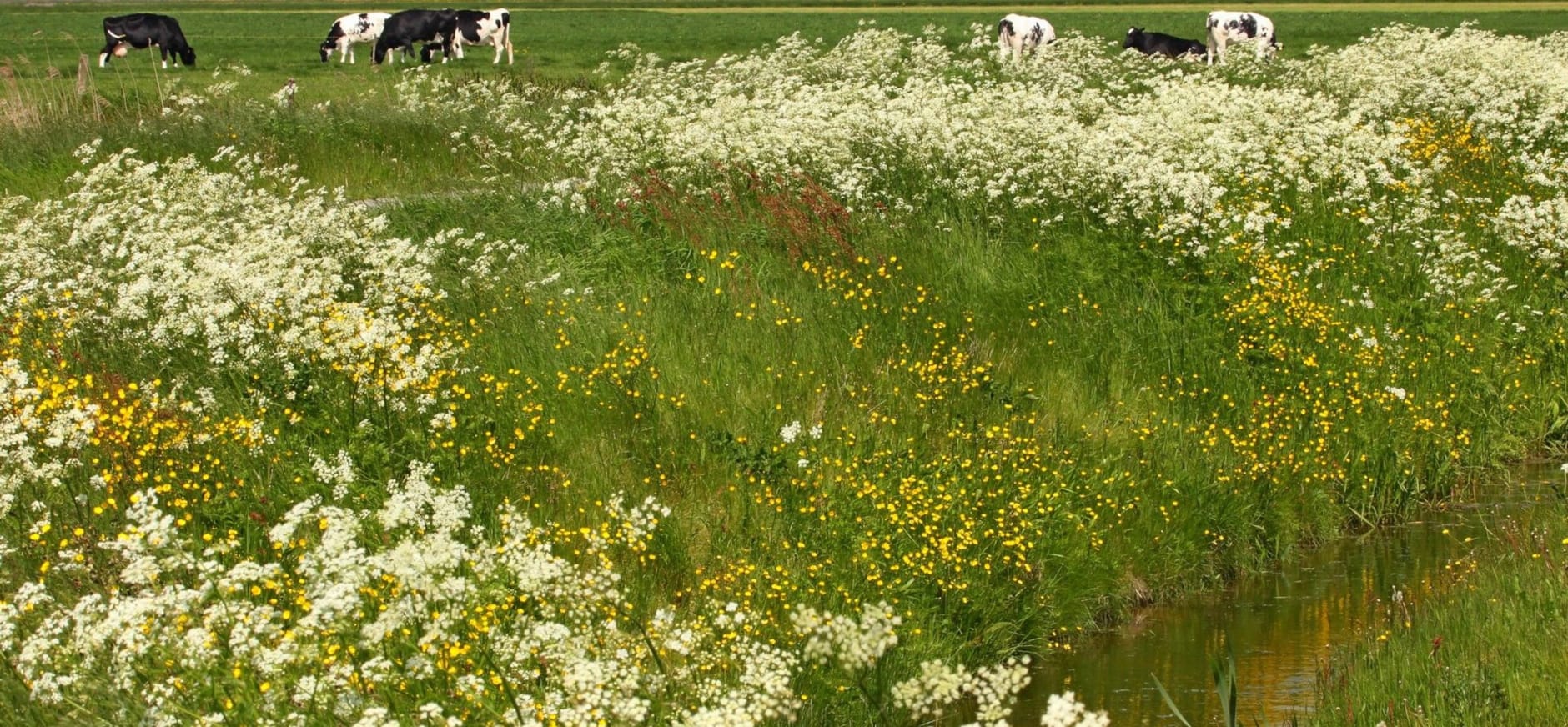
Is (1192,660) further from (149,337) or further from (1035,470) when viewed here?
(149,337)

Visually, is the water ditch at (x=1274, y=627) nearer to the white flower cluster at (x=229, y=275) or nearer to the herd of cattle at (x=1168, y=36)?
the white flower cluster at (x=229, y=275)

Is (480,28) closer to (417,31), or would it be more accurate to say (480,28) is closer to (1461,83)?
(417,31)

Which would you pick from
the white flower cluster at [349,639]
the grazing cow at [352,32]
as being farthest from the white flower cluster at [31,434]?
the grazing cow at [352,32]

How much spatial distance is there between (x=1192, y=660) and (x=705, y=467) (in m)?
3.06

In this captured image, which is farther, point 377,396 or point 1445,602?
point 377,396

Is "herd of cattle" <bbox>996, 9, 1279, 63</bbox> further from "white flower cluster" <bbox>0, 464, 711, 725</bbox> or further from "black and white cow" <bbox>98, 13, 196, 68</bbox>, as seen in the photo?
"white flower cluster" <bbox>0, 464, 711, 725</bbox>

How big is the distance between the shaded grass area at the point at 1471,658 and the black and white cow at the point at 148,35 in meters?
44.0

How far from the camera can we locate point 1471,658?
6660mm

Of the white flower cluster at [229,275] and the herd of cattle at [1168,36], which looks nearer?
the white flower cluster at [229,275]

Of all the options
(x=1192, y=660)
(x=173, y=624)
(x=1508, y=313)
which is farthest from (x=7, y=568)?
(x=1508, y=313)

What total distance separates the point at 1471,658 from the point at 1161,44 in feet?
118

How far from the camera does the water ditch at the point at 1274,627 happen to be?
309 inches

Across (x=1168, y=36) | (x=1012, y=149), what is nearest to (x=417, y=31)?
(x=1168, y=36)

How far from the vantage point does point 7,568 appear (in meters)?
7.00
